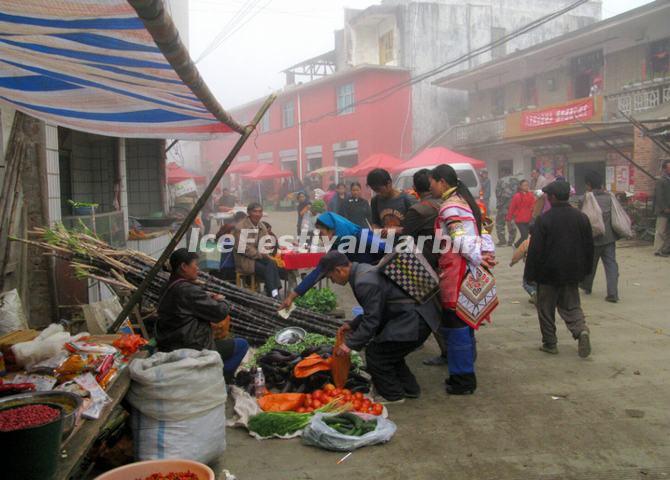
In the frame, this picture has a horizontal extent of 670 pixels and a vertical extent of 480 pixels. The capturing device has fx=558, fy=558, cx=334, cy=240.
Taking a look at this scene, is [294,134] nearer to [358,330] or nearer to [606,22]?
[606,22]

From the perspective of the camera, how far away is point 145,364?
3.48 metres

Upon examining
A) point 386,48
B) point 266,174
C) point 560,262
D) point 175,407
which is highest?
point 386,48

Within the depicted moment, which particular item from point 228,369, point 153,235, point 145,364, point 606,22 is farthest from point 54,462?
point 606,22

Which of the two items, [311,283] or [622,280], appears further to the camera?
[622,280]

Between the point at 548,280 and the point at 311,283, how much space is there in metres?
2.58

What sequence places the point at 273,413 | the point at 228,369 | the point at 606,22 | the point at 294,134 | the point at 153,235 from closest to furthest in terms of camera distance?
the point at 273,413 → the point at 228,369 → the point at 153,235 → the point at 606,22 → the point at 294,134

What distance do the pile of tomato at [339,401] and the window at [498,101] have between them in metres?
22.2

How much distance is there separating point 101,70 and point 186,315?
1.85 meters

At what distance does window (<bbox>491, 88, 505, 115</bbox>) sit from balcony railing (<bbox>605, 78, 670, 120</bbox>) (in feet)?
24.7

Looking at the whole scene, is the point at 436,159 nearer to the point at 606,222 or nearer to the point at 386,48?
the point at 606,222

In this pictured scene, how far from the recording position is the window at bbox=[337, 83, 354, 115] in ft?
96.4

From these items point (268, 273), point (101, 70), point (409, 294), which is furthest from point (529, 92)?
point (101, 70)

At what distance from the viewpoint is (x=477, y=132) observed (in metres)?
23.8

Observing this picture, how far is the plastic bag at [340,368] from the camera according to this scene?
15.4 feet
